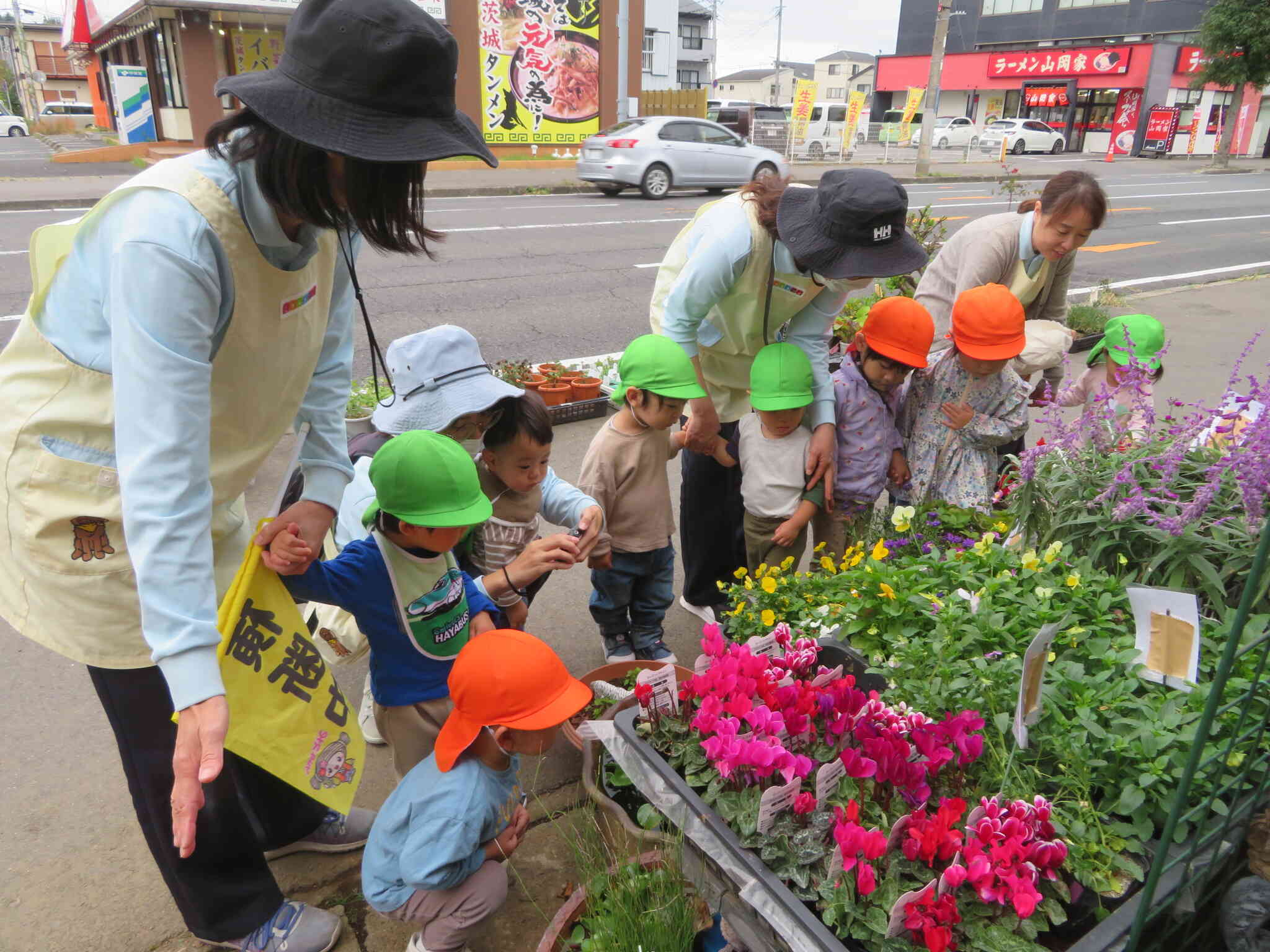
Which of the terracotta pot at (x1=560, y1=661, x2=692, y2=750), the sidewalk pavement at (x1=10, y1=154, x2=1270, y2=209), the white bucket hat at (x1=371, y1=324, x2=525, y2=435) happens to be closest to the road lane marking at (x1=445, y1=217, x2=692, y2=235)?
the sidewalk pavement at (x1=10, y1=154, x2=1270, y2=209)

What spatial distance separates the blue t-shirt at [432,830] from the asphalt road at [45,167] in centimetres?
1911

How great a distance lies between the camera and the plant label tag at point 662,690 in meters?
1.75

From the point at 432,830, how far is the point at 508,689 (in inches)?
13.3

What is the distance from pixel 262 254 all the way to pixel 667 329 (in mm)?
1481

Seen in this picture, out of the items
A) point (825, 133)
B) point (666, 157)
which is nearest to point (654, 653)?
point (666, 157)

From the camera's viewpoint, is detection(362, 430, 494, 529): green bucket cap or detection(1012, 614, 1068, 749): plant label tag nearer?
detection(1012, 614, 1068, 749): plant label tag

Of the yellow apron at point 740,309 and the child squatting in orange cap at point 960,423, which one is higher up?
the yellow apron at point 740,309

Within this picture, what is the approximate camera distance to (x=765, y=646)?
198 cm

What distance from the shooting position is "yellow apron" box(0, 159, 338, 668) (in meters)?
1.36

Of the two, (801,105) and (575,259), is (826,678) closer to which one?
(575,259)

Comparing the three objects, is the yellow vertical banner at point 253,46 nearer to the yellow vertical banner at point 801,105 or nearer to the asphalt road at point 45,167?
the asphalt road at point 45,167

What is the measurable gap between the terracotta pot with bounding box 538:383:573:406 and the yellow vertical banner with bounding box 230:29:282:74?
19.9 metres

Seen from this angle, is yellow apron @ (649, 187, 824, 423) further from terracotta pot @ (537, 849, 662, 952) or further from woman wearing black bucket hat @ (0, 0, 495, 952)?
terracotta pot @ (537, 849, 662, 952)

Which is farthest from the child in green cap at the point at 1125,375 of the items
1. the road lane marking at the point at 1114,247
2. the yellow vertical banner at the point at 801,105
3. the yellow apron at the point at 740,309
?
the yellow vertical banner at the point at 801,105
